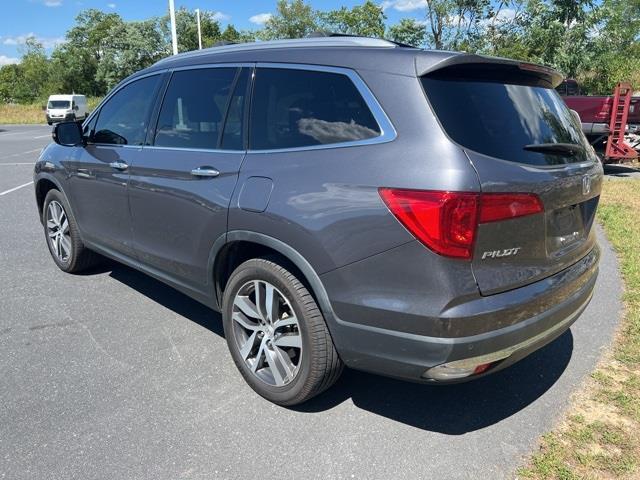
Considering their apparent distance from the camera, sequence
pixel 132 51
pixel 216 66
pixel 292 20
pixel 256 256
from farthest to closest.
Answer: pixel 132 51
pixel 292 20
pixel 216 66
pixel 256 256

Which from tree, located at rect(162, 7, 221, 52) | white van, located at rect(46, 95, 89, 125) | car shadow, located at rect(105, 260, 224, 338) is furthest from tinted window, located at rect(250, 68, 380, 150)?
tree, located at rect(162, 7, 221, 52)

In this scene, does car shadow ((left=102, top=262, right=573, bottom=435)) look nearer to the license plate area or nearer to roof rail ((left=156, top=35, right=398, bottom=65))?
the license plate area

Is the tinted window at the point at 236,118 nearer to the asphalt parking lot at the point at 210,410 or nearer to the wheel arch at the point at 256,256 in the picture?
the wheel arch at the point at 256,256

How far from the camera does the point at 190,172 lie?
3203 millimetres

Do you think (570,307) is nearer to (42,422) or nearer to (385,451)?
(385,451)

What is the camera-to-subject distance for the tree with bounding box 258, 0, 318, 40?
47.9 meters

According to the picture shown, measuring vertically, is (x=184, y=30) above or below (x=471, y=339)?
above

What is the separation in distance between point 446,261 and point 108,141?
3.09m

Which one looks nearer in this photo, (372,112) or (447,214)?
(447,214)

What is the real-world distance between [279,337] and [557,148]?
5.67ft

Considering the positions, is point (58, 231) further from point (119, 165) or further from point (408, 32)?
point (408, 32)

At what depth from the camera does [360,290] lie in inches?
93.7

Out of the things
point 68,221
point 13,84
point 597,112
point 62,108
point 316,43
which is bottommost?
point 68,221

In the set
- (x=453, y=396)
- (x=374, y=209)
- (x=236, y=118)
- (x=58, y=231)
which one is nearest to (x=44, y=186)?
(x=58, y=231)
